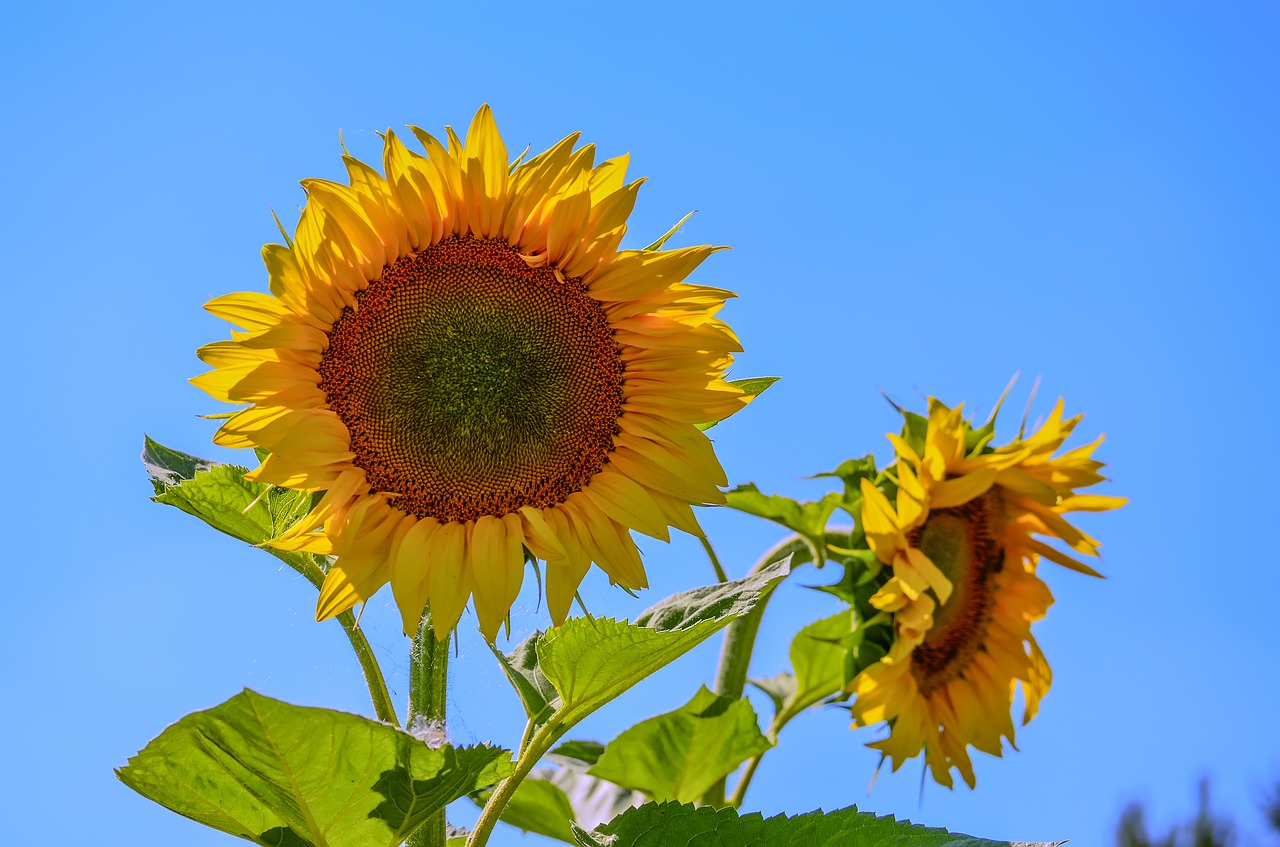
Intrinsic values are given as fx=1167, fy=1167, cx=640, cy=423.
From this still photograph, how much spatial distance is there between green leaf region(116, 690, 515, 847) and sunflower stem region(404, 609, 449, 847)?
9 cm

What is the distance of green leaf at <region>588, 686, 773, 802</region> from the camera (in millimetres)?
1963

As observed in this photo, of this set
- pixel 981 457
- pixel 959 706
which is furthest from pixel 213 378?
pixel 959 706

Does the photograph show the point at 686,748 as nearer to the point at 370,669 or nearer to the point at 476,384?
the point at 370,669

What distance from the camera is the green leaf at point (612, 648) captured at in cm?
141

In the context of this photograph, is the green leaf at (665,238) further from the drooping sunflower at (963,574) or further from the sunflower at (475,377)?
the drooping sunflower at (963,574)

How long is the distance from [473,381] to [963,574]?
115 centimetres

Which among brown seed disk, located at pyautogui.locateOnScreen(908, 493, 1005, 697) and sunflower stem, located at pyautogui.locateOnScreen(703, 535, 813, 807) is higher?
brown seed disk, located at pyautogui.locateOnScreen(908, 493, 1005, 697)

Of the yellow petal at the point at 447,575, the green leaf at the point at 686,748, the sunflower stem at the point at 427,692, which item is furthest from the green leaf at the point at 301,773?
the green leaf at the point at 686,748

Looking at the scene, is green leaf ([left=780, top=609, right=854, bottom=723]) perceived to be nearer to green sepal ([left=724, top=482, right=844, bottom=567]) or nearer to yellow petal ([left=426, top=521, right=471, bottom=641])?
green sepal ([left=724, top=482, right=844, bottom=567])

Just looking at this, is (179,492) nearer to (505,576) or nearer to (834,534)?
(505,576)

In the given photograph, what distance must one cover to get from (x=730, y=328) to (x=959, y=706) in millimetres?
1163

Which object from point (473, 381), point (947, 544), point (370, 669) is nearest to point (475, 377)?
point (473, 381)

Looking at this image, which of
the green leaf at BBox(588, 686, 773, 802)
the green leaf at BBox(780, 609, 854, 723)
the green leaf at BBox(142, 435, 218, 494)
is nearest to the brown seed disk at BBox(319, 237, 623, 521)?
the green leaf at BBox(142, 435, 218, 494)

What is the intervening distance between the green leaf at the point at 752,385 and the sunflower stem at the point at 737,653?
46 centimetres
